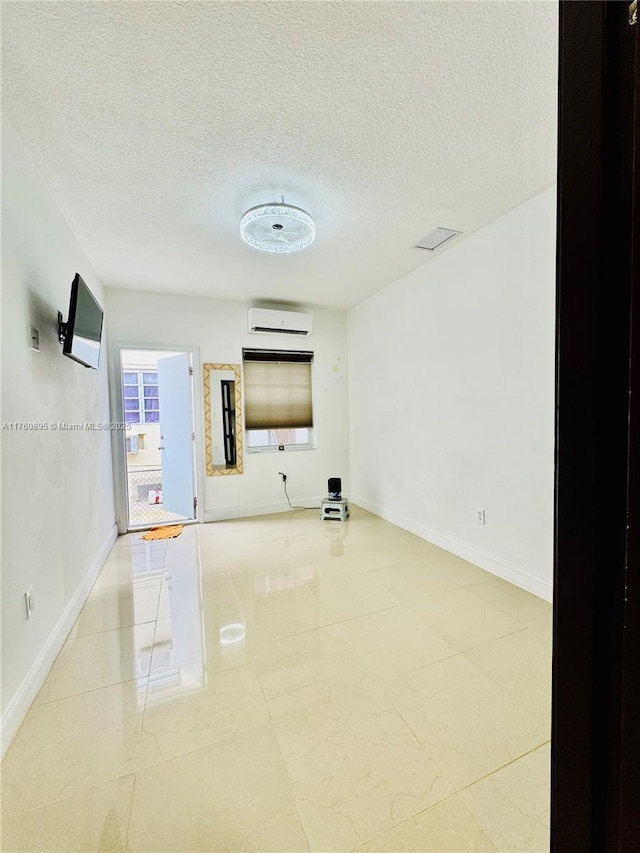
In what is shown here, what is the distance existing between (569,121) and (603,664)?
27.4 inches

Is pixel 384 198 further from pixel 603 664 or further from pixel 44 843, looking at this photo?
pixel 44 843

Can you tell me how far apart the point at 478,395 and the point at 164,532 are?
3548 millimetres

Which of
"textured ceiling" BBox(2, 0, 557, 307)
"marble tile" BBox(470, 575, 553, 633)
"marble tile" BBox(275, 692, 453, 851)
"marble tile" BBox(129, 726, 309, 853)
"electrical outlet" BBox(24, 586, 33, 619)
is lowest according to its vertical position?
"marble tile" BBox(129, 726, 309, 853)

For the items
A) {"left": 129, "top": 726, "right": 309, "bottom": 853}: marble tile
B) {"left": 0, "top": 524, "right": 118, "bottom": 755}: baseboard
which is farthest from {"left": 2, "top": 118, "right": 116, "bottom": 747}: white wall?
{"left": 129, "top": 726, "right": 309, "bottom": 853}: marble tile

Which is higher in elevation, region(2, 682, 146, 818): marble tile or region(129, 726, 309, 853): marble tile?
region(129, 726, 309, 853): marble tile

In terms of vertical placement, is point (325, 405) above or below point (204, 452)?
above

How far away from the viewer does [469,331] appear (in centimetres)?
Answer: 299

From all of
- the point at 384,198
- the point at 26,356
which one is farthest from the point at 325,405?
the point at 26,356

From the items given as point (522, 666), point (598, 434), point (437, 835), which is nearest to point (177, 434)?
point (522, 666)

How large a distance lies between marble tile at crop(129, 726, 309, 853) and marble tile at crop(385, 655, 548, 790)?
0.58 meters

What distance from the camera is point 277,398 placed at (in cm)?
476

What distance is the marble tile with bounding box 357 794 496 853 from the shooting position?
3.62 feet

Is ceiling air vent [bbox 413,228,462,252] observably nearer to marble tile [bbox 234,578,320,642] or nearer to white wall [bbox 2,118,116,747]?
white wall [bbox 2,118,116,747]

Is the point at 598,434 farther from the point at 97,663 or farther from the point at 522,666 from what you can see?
the point at 97,663
